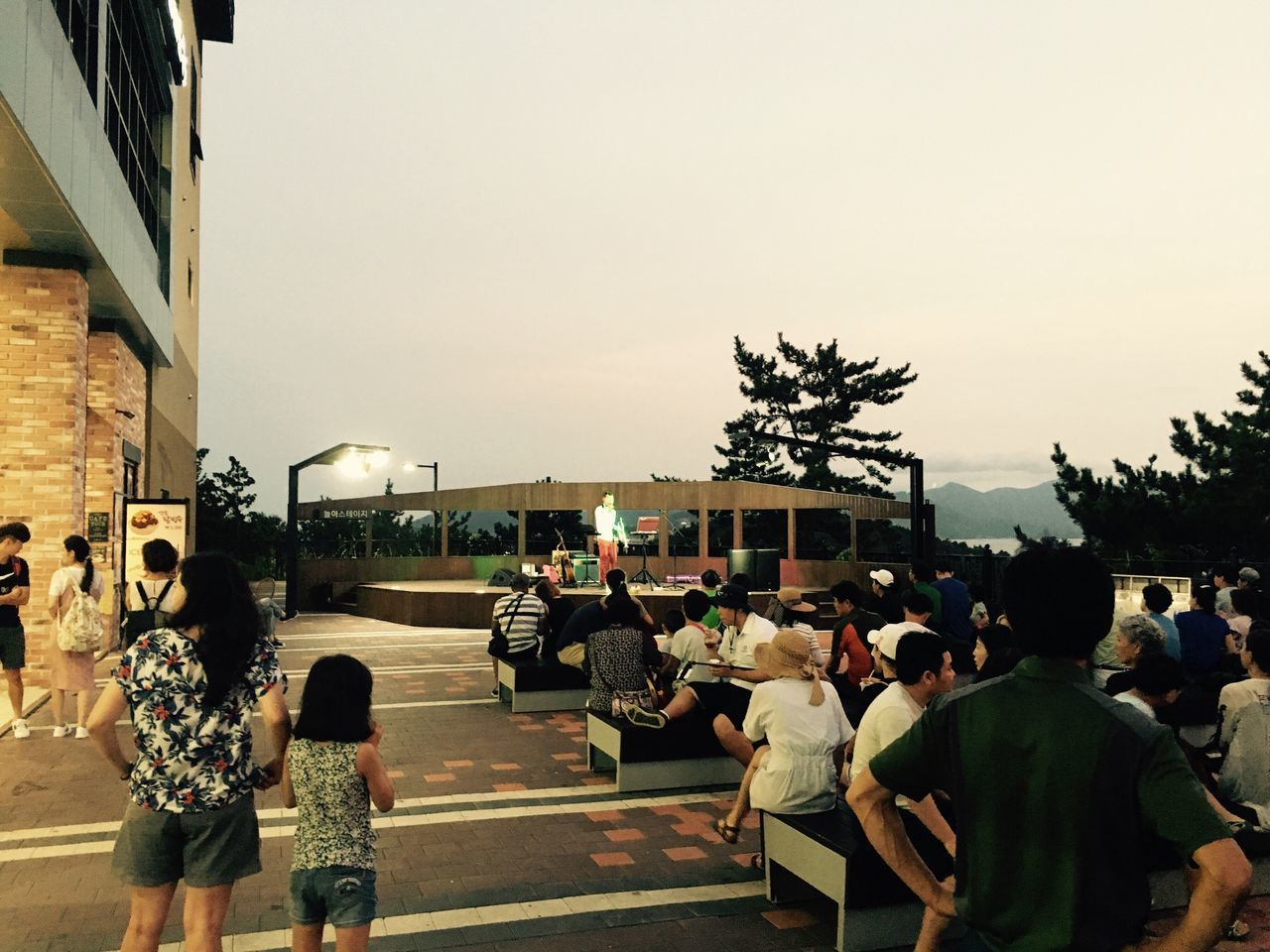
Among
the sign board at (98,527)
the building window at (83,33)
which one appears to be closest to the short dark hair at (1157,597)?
the building window at (83,33)

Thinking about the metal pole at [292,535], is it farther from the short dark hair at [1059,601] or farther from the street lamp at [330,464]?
the short dark hair at [1059,601]

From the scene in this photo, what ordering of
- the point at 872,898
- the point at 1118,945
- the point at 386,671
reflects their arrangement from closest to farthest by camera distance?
the point at 1118,945, the point at 872,898, the point at 386,671

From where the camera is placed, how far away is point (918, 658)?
15.3 ft

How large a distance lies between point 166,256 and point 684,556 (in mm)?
16808

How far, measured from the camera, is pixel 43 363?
12.0m

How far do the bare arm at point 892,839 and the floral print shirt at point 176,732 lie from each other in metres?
2.31

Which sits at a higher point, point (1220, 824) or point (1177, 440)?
point (1177, 440)

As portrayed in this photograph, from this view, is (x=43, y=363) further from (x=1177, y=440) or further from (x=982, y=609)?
(x=1177, y=440)

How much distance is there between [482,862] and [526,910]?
0.87 metres

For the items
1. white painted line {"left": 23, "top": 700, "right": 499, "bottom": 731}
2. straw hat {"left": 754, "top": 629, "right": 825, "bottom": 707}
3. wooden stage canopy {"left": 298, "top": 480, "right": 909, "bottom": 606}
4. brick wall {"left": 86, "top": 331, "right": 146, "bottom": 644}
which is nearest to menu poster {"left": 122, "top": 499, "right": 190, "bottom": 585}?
brick wall {"left": 86, "top": 331, "right": 146, "bottom": 644}

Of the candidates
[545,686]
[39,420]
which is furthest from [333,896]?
[39,420]

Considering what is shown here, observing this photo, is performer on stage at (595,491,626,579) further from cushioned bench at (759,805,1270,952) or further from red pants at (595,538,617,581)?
cushioned bench at (759,805,1270,952)

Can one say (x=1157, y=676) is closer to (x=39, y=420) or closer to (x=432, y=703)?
(x=432, y=703)

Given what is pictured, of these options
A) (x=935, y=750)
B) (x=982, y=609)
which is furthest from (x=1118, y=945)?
(x=982, y=609)
